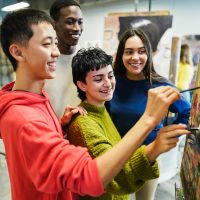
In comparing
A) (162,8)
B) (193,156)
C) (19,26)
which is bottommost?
(193,156)

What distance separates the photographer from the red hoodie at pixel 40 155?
0.67 metres

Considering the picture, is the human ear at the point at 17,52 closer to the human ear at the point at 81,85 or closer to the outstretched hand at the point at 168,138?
the human ear at the point at 81,85

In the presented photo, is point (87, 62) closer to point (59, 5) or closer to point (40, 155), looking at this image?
point (40, 155)

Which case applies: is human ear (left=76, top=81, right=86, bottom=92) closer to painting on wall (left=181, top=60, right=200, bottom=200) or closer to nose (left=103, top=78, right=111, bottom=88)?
nose (left=103, top=78, right=111, bottom=88)

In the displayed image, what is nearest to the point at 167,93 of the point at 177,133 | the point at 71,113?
the point at 177,133

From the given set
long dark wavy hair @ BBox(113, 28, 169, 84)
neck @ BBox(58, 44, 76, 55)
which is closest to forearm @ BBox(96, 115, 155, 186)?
long dark wavy hair @ BBox(113, 28, 169, 84)

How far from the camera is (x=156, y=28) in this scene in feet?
8.16

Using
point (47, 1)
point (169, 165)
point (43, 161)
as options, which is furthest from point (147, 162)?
point (47, 1)

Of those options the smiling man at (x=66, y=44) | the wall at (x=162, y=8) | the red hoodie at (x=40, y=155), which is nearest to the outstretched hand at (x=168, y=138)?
the red hoodie at (x=40, y=155)

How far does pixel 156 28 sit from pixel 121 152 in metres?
2.04

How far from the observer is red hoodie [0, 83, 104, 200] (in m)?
0.67

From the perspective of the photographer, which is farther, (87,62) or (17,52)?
(87,62)

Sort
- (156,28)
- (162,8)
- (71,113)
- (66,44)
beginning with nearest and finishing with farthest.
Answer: (71,113), (66,44), (156,28), (162,8)

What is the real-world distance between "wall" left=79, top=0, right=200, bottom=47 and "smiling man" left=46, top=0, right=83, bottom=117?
183 centimetres
